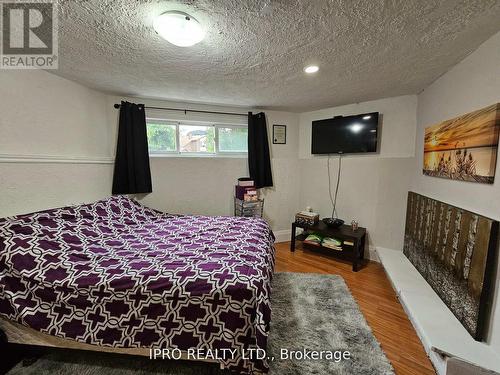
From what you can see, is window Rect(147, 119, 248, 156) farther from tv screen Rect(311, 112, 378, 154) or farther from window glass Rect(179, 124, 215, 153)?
tv screen Rect(311, 112, 378, 154)

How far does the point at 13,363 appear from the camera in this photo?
4.67 ft

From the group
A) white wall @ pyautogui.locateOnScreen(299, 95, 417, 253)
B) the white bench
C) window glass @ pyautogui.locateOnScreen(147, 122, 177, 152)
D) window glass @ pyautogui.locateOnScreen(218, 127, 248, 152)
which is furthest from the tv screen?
window glass @ pyautogui.locateOnScreen(147, 122, 177, 152)

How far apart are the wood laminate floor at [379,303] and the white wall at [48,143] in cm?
252

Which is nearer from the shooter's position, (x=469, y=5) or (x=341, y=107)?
(x=469, y=5)

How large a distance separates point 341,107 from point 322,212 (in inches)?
64.9

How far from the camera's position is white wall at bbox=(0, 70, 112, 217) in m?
1.75

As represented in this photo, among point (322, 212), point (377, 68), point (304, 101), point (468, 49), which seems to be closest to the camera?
point (468, 49)

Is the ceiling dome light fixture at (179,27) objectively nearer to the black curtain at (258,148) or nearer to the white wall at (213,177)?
the white wall at (213,177)

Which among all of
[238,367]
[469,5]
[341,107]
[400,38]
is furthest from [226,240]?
[341,107]

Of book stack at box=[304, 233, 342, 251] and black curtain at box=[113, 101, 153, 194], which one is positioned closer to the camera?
black curtain at box=[113, 101, 153, 194]

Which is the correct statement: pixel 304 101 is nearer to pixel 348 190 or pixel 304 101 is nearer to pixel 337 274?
pixel 348 190

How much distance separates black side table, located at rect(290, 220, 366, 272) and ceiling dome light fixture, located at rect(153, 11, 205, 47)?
2.61 metres

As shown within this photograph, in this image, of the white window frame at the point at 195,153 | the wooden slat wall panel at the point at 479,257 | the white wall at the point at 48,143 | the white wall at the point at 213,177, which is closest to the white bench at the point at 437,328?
the wooden slat wall panel at the point at 479,257

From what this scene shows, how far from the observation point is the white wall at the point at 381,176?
2.71 m
